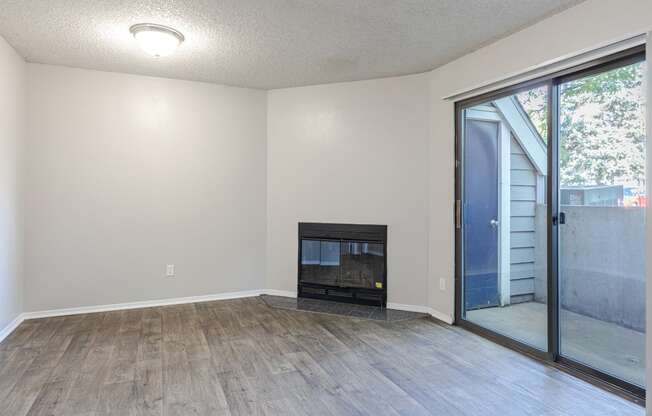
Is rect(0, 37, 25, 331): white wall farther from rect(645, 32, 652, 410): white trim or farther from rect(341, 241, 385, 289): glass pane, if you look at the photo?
rect(645, 32, 652, 410): white trim

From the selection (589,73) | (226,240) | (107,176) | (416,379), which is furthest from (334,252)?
(589,73)

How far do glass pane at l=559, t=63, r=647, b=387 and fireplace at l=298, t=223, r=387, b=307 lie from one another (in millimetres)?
1919

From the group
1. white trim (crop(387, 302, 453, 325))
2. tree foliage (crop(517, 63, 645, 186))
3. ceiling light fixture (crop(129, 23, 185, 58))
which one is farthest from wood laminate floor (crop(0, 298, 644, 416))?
ceiling light fixture (crop(129, 23, 185, 58))

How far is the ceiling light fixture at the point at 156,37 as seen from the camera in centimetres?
308

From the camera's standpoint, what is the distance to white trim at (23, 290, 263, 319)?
400 cm

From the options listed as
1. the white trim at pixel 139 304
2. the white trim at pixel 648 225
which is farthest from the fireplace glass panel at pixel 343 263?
the white trim at pixel 648 225

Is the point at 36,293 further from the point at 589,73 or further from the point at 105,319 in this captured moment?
the point at 589,73

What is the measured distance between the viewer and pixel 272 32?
319 cm

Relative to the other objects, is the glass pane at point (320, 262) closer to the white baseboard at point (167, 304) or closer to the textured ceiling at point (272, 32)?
the white baseboard at point (167, 304)

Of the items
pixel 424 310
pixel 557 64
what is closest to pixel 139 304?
pixel 424 310

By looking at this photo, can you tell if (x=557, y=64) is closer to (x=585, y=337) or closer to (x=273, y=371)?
(x=585, y=337)

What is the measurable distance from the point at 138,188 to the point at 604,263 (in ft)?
14.0

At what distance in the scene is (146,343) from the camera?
333 centimetres

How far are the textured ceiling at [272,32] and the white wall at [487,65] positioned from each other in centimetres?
10
